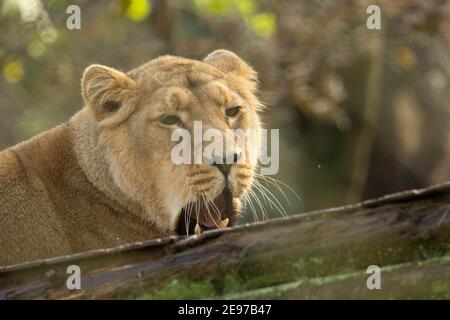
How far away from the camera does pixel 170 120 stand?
720 centimetres

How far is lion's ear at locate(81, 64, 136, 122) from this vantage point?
24.3 ft

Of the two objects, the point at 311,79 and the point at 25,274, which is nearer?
the point at 25,274

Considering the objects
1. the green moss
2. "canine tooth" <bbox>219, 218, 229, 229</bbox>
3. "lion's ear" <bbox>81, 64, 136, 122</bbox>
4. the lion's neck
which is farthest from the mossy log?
"lion's ear" <bbox>81, 64, 136, 122</bbox>

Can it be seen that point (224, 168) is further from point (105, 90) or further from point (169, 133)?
point (105, 90)

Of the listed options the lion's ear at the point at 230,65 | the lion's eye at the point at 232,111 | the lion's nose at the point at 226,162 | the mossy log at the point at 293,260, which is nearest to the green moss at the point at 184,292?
the mossy log at the point at 293,260

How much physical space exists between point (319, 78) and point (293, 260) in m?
12.4

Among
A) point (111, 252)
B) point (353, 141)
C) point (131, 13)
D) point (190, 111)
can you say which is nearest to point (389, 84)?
point (353, 141)

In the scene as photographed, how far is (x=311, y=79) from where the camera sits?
55.1ft

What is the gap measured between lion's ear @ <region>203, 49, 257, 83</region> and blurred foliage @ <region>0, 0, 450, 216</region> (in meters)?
6.88

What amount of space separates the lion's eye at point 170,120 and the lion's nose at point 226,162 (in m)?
0.58

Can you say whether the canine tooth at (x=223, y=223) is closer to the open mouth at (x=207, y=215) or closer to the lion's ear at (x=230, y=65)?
the open mouth at (x=207, y=215)

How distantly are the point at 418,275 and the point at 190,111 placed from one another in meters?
3.16

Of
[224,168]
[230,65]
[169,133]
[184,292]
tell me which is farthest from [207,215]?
[184,292]
